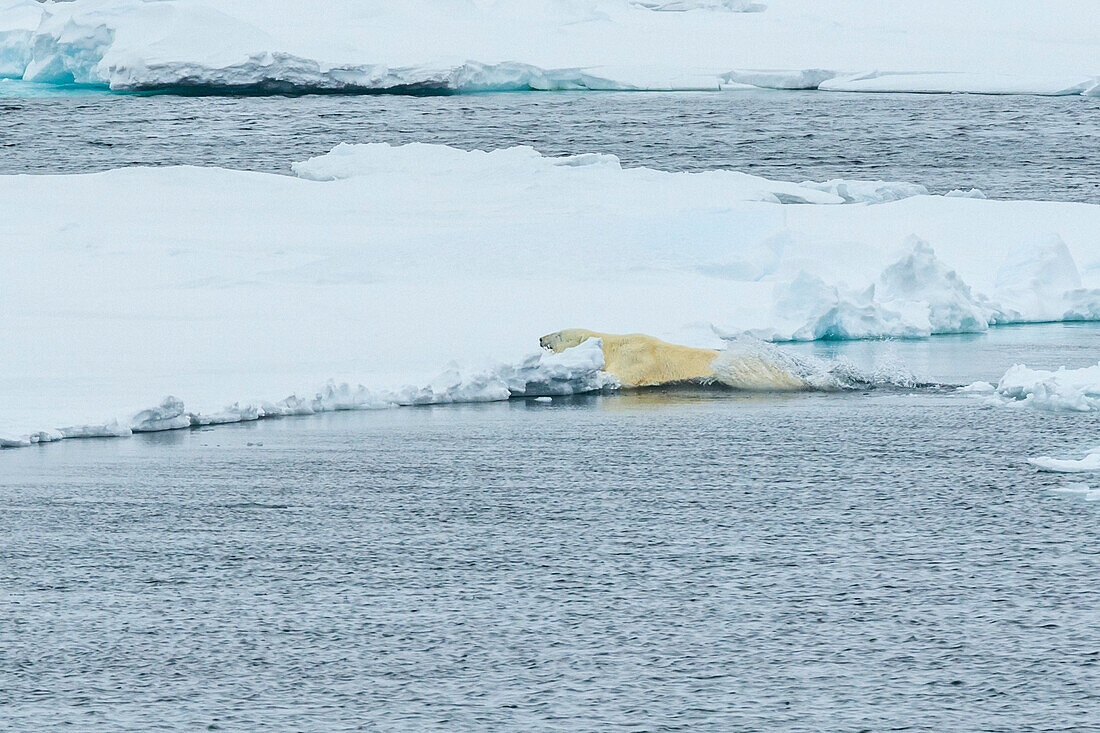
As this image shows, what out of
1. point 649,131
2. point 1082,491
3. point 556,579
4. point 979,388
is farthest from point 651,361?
point 649,131

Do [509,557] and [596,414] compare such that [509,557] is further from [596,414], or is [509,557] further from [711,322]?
[711,322]

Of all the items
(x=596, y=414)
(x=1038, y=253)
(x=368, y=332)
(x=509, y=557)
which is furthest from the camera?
(x=1038, y=253)

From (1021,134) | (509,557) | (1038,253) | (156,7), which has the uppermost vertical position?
(156,7)

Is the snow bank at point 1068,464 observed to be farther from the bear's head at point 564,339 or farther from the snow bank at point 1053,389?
the bear's head at point 564,339

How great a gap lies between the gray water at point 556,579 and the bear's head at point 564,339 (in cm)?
222

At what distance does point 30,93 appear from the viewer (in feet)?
140

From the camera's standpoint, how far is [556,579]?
670 cm

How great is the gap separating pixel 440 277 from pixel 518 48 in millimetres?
29016

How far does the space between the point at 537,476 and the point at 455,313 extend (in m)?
5.29

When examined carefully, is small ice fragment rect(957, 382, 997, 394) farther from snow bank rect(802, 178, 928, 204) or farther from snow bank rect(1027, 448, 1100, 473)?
snow bank rect(802, 178, 928, 204)

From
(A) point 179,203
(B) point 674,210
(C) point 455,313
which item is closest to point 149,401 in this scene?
(C) point 455,313

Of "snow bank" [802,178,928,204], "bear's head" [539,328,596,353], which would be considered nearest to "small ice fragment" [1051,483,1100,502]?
"bear's head" [539,328,596,353]

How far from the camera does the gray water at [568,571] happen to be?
541cm

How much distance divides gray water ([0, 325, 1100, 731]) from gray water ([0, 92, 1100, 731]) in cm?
2
